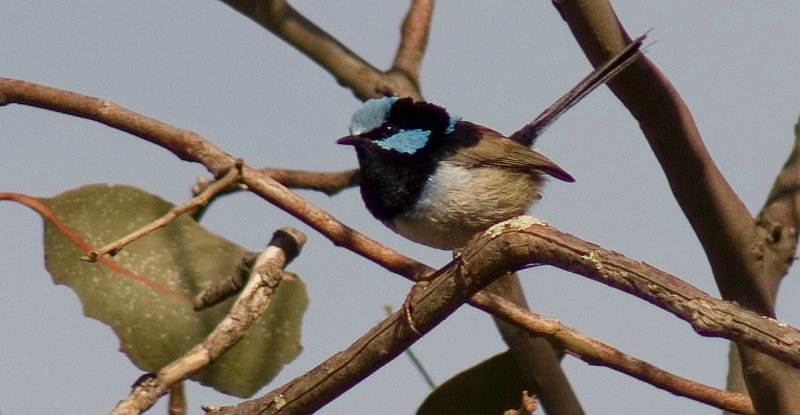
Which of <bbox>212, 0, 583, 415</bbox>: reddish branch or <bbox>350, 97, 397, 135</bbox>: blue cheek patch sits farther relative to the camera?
<bbox>212, 0, 583, 415</bbox>: reddish branch

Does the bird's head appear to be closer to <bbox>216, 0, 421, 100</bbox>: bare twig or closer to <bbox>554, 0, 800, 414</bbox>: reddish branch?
<bbox>216, 0, 421, 100</bbox>: bare twig

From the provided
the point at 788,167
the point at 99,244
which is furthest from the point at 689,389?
the point at 99,244

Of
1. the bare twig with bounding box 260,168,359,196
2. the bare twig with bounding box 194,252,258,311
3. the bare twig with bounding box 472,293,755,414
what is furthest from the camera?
the bare twig with bounding box 260,168,359,196

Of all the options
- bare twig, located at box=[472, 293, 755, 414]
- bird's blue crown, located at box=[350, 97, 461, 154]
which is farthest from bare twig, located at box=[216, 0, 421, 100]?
bare twig, located at box=[472, 293, 755, 414]

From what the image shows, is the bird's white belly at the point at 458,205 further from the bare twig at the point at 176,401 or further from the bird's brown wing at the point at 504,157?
the bare twig at the point at 176,401

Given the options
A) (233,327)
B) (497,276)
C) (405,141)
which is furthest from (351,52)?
(497,276)

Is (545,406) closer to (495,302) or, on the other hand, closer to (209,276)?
(495,302)

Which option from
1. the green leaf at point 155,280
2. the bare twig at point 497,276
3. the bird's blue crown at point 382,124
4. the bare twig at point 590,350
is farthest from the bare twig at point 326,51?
the bare twig at point 497,276
